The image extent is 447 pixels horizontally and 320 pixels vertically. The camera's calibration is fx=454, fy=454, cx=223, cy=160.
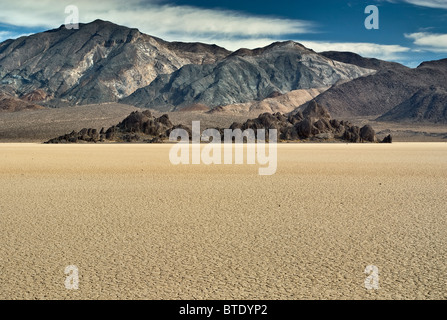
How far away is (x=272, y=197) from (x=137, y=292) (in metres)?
7.47

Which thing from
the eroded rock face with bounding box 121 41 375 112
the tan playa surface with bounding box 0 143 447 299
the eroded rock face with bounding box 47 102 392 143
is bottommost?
the tan playa surface with bounding box 0 143 447 299

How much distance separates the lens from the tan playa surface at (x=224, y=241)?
5422 millimetres

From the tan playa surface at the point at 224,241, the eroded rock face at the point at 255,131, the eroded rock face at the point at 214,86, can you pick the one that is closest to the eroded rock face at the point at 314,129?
the eroded rock face at the point at 255,131

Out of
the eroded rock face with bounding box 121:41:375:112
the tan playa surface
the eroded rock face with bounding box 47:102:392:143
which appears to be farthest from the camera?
the eroded rock face with bounding box 121:41:375:112

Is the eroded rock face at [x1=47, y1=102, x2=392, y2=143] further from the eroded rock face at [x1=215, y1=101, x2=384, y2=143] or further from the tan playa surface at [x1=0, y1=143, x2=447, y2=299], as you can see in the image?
the tan playa surface at [x1=0, y1=143, x2=447, y2=299]

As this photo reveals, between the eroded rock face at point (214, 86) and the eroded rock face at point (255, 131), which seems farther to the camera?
the eroded rock face at point (214, 86)

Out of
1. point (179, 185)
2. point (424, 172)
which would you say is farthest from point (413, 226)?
point (424, 172)

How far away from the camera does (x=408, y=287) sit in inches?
212

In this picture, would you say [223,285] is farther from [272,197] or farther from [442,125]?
[442,125]

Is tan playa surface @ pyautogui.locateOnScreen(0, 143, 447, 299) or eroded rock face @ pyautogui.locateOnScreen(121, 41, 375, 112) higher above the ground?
eroded rock face @ pyautogui.locateOnScreen(121, 41, 375, 112)

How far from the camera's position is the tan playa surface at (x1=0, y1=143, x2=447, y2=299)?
5.42 m

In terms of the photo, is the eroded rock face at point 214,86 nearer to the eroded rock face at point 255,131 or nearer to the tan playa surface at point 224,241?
the eroded rock face at point 255,131

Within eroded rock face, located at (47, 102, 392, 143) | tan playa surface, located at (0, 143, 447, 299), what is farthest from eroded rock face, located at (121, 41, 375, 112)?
tan playa surface, located at (0, 143, 447, 299)

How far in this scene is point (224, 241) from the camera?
754 cm
